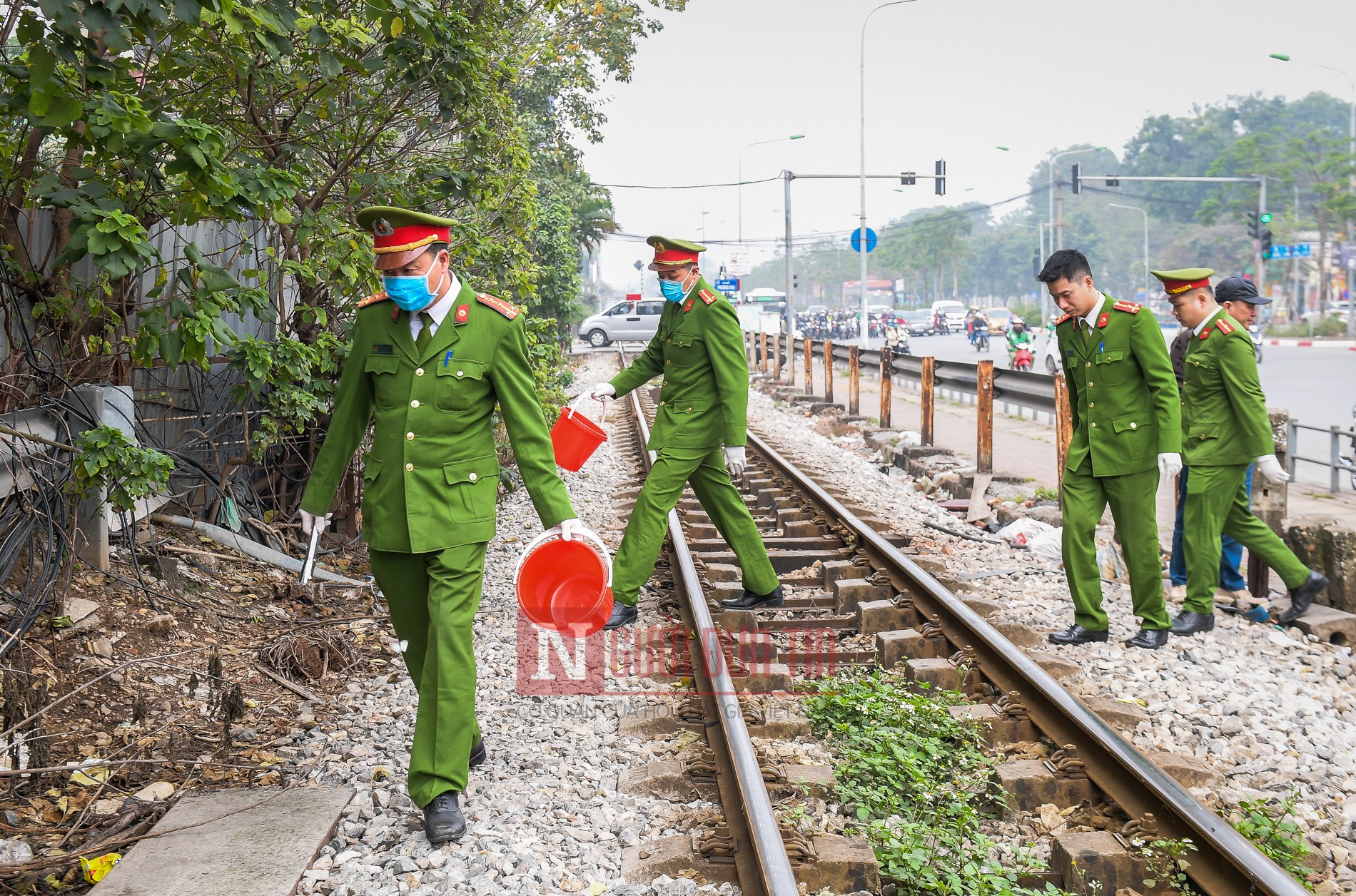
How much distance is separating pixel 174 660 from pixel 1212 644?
16.4ft

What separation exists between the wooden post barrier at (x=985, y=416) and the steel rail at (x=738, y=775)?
18.1 feet

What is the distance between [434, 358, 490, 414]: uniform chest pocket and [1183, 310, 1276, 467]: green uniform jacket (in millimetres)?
4134

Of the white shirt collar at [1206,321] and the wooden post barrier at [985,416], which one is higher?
the white shirt collar at [1206,321]

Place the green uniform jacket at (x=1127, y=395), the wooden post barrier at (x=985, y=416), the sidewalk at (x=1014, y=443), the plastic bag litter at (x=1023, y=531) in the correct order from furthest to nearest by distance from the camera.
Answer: the wooden post barrier at (x=985, y=416)
the sidewalk at (x=1014, y=443)
the plastic bag litter at (x=1023, y=531)
the green uniform jacket at (x=1127, y=395)

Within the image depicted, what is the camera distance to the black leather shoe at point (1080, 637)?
5770 mm

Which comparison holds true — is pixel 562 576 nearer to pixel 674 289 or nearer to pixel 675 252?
pixel 674 289

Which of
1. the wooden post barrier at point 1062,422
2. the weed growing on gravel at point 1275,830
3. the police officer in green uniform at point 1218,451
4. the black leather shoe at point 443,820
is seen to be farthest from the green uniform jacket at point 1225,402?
the black leather shoe at point 443,820

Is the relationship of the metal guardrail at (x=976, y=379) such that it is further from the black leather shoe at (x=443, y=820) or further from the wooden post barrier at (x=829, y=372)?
the black leather shoe at (x=443, y=820)

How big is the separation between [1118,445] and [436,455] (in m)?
3.50

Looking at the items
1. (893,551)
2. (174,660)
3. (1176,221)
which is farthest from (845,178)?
(1176,221)

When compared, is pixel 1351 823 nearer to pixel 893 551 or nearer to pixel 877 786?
pixel 877 786

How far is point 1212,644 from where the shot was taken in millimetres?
5871

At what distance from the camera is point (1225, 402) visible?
6.28m

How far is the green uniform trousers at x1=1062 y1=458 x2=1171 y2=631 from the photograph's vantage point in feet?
19.0
